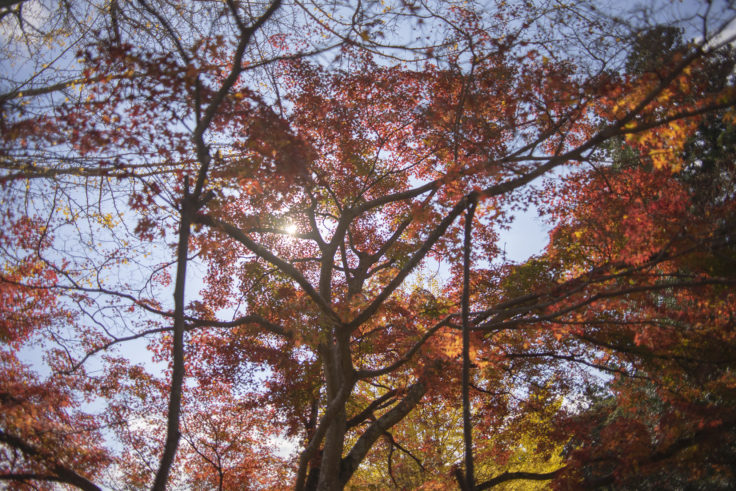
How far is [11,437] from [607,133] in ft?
28.5

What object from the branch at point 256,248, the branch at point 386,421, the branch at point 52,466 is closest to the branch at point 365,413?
the branch at point 386,421

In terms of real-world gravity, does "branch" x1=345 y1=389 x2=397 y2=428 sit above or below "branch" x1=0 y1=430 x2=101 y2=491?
above

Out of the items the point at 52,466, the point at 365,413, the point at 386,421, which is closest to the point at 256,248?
the point at 386,421

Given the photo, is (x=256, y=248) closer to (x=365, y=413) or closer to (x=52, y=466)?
(x=52, y=466)

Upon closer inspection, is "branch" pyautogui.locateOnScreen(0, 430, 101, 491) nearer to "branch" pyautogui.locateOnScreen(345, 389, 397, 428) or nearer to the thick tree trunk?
the thick tree trunk

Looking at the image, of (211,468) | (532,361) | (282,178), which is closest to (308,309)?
(282,178)

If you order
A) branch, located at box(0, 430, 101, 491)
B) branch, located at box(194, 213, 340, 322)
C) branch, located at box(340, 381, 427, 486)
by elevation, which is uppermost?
branch, located at box(194, 213, 340, 322)

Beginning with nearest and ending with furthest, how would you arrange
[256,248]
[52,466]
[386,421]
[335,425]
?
[256,248]
[52,466]
[335,425]
[386,421]

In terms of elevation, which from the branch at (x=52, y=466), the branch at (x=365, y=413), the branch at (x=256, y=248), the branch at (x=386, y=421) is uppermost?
the branch at (x=256, y=248)

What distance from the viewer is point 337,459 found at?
28.1 ft

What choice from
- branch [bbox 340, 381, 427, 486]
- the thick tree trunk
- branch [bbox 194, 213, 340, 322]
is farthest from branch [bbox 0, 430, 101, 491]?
branch [bbox 194, 213, 340, 322]

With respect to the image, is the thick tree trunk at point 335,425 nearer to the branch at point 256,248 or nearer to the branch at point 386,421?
the branch at point 386,421

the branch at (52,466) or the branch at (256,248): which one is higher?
the branch at (256,248)

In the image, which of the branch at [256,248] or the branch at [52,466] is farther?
the branch at [52,466]
